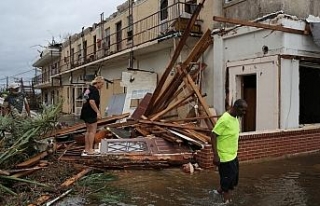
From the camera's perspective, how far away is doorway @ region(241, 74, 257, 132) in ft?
40.3

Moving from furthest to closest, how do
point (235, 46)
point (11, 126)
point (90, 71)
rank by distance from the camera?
point (90, 71), point (235, 46), point (11, 126)

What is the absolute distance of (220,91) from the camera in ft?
41.6

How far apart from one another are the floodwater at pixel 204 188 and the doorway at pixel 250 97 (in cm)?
352

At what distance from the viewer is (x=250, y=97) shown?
1239 cm

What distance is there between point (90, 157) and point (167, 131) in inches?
86.2


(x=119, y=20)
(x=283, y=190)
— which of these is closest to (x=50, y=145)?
(x=283, y=190)

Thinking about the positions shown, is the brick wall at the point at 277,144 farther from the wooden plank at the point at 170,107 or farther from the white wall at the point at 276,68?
the wooden plank at the point at 170,107

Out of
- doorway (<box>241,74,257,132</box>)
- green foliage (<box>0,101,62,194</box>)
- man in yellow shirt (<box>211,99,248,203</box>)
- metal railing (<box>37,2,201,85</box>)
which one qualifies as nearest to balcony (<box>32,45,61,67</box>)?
metal railing (<box>37,2,201,85</box>)

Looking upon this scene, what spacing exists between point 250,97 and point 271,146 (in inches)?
119

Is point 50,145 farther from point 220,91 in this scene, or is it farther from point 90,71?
point 90,71

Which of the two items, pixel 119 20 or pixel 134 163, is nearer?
pixel 134 163

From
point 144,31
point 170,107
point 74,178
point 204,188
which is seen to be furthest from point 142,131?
point 144,31

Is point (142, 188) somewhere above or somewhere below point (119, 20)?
below

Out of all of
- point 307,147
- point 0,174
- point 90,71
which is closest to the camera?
point 0,174
